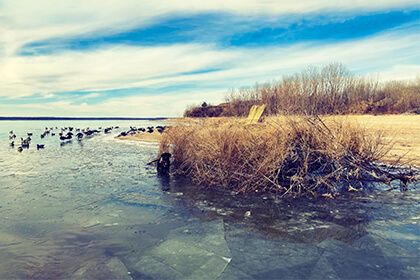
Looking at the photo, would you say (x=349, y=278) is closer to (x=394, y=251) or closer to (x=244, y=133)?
(x=394, y=251)

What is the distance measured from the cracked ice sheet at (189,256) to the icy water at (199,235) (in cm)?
2

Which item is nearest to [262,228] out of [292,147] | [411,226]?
[411,226]

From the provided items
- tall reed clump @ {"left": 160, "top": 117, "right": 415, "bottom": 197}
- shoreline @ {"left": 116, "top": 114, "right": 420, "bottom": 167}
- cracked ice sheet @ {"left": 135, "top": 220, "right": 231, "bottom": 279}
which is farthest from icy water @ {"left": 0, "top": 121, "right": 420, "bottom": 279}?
shoreline @ {"left": 116, "top": 114, "right": 420, "bottom": 167}

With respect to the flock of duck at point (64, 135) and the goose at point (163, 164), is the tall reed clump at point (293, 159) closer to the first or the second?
the goose at point (163, 164)

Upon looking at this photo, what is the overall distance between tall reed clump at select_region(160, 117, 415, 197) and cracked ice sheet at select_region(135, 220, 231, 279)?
11.5 ft

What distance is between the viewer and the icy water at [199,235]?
4.82m

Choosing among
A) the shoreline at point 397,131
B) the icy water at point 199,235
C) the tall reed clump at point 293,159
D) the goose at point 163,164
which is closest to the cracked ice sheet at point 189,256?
the icy water at point 199,235

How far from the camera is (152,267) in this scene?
4.91m

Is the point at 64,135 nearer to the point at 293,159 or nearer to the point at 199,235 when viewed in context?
the point at 293,159

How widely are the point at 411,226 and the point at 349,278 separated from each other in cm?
282

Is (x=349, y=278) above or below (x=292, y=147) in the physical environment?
below

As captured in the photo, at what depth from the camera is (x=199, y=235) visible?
6293 mm

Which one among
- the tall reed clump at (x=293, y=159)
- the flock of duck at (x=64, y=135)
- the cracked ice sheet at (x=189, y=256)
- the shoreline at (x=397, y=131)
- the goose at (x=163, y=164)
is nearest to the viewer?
the cracked ice sheet at (x=189, y=256)

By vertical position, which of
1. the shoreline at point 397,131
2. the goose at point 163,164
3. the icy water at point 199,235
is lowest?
the icy water at point 199,235
